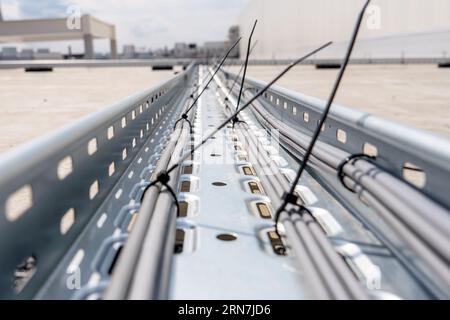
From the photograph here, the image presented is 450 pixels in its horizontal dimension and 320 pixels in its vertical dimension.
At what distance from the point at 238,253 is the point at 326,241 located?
503 millimetres

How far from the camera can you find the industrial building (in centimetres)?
3175

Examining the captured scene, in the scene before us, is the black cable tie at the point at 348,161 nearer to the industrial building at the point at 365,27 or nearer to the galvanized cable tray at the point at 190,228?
the galvanized cable tray at the point at 190,228

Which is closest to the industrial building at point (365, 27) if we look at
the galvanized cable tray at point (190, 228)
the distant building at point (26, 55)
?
the galvanized cable tray at point (190, 228)

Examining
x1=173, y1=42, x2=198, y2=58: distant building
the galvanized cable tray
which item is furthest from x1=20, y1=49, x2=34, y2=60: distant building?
the galvanized cable tray

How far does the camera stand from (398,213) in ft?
6.27

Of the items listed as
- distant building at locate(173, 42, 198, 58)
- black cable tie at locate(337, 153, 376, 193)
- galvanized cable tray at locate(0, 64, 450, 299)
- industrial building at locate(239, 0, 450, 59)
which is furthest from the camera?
distant building at locate(173, 42, 198, 58)

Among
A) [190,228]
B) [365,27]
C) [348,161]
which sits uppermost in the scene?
[365,27]

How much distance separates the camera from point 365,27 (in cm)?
4025

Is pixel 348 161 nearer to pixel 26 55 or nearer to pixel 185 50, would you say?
pixel 26 55

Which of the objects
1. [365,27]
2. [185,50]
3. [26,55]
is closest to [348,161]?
[365,27]

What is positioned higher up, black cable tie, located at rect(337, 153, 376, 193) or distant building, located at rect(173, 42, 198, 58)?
distant building, located at rect(173, 42, 198, 58)

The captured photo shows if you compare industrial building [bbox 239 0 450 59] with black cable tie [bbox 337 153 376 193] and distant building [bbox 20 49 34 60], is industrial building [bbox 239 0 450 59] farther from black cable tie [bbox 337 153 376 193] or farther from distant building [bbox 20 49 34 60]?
distant building [bbox 20 49 34 60]

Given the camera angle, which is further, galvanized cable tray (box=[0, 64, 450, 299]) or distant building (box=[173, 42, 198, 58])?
distant building (box=[173, 42, 198, 58])
